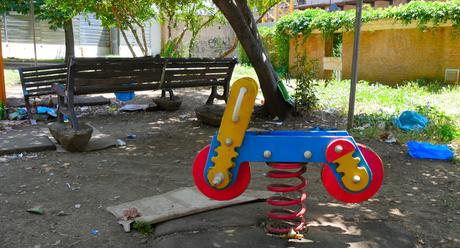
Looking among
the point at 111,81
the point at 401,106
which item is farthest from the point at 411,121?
the point at 111,81

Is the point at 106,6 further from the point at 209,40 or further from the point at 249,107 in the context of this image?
the point at 209,40

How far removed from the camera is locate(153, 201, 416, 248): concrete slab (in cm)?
305

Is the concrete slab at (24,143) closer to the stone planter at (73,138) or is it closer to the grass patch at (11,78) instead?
the stone planter at (73,138)

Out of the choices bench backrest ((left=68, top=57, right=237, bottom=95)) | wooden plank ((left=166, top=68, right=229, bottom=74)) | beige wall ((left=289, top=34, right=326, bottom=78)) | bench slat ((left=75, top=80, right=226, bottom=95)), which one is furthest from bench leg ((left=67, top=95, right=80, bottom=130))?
beige wall ((left=289, top=34, right=326, bottom=78))

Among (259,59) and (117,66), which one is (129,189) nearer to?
(117,66)

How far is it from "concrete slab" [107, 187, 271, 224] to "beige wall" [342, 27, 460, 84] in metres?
10.4

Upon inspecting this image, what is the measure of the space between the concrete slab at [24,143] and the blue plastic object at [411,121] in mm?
5128

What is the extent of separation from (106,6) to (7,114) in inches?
222

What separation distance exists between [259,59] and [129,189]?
12.8ft

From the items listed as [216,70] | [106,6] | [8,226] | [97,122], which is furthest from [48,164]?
[106,6]

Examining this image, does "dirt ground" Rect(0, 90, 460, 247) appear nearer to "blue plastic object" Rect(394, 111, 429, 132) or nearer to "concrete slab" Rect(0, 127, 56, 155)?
"concrete slab" Rect(0, 127, 56, 155)

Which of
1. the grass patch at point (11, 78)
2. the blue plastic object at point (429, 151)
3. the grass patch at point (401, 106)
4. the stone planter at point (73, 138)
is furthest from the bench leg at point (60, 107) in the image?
the grass patch at point (11, 78)

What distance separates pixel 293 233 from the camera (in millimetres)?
3088

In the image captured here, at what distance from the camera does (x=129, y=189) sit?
4324 millimetres
